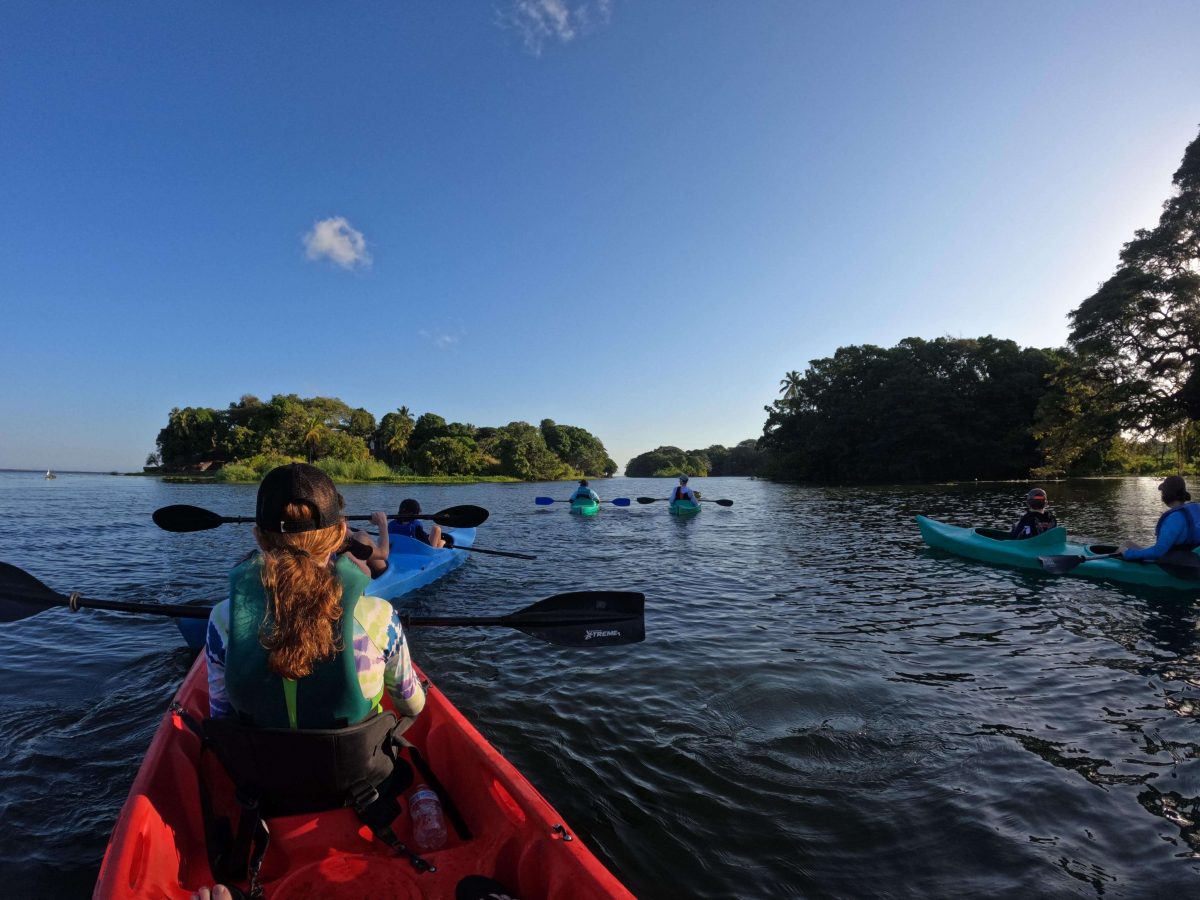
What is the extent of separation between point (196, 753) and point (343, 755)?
4.85 feet

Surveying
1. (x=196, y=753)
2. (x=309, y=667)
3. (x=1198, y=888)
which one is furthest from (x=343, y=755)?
(x=1198, y=888)

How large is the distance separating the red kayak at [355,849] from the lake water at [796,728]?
3.41 ft

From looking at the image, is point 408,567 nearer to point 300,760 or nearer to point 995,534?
point 300,760

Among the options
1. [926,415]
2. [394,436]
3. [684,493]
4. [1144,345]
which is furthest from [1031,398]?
[394,436]

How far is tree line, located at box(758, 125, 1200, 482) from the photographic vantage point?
86.3 feet

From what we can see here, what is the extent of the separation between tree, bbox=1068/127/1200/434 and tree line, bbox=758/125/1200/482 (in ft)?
0.16

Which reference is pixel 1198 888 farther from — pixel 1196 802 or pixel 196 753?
pixel 196 753

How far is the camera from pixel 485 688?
569 centimetres

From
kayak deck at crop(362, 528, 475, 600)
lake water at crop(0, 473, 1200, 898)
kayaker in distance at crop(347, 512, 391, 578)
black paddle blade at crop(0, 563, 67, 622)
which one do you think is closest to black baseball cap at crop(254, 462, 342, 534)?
lake water at crop(0, 473, 1200, 898)

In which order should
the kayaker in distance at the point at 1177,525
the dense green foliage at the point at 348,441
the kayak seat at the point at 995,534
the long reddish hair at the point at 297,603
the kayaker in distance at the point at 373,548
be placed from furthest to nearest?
the dense green foliage at the point at 348,441
the kayak seat at the point at 995,534
the kayaker in distance at the point at 1177,525
the kayaker in distance at the point at 373,548
the long reddish hair at the point at 297,603

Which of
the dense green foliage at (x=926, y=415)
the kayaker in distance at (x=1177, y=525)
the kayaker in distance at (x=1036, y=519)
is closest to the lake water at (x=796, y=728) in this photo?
the kayaker in distance at (x=1177, y=525)

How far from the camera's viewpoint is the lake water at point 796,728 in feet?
10.7

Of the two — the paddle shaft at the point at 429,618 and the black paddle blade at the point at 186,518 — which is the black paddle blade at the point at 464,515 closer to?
the black paddle blade at the point at 186,518

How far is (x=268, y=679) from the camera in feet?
7.11
